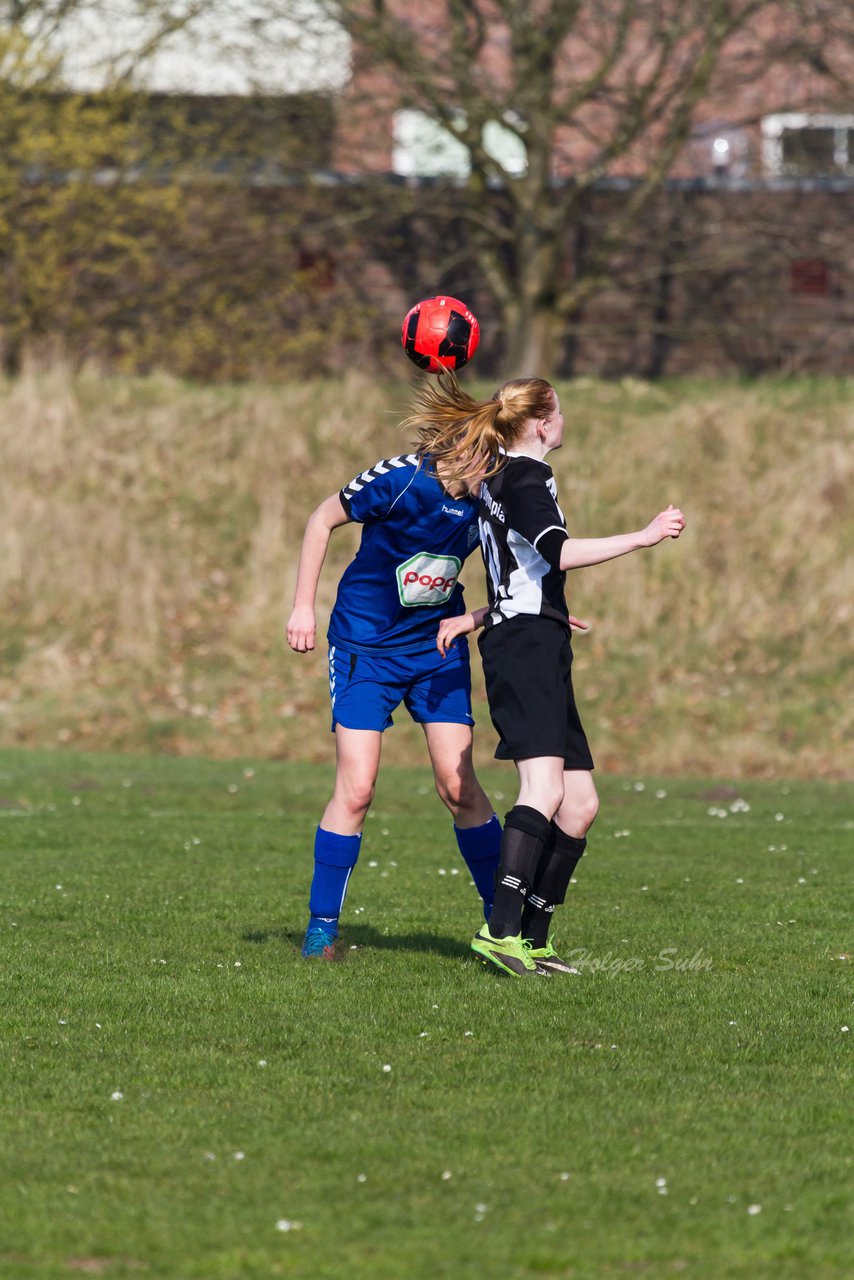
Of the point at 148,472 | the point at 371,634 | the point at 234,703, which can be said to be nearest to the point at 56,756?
the point at 234,703

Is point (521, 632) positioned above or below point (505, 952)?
above

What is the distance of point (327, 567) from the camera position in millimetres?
21109

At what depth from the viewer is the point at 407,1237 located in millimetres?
3822

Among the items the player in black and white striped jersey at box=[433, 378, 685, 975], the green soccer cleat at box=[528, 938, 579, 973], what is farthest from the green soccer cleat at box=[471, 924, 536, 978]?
the green soccer cleat at box=[528, 938, 579, 973]

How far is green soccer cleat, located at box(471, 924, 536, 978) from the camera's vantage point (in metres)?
6.49

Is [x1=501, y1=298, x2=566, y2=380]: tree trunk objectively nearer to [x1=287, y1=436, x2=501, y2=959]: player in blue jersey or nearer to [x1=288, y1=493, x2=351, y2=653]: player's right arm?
[x1=287, y1=436, x2=501, y2=959]: player in blue jersey

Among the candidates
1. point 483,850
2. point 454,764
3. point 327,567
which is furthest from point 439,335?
point 327,567

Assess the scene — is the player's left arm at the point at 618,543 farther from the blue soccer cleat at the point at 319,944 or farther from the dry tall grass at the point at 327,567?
the dry tall grass at the point at 327,567

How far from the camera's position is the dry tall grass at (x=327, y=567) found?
18.1 m

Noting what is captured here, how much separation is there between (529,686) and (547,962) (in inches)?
44.8

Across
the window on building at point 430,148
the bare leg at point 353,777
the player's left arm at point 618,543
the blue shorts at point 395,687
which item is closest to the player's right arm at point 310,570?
the blue shorts at point 395,687

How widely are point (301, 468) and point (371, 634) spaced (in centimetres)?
1571

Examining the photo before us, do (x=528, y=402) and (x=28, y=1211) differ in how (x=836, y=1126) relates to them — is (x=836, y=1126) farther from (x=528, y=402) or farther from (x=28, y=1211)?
(x=528, y=402)

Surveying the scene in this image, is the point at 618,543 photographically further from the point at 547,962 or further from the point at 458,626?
the point at 547,962
